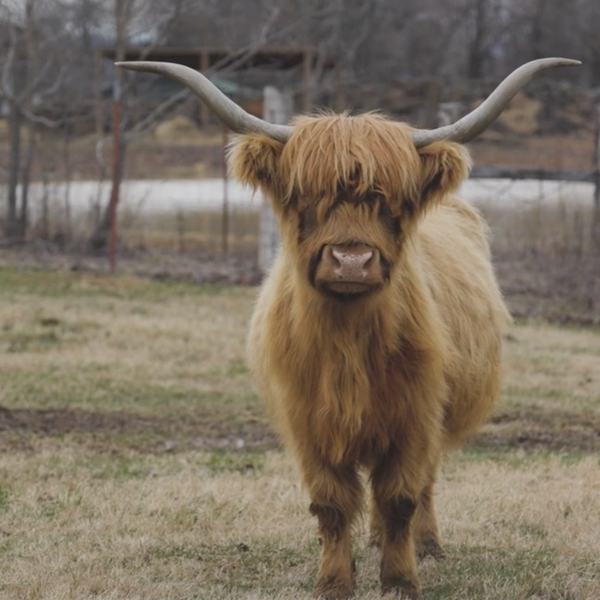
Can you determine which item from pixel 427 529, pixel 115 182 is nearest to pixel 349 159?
pixel 427 529

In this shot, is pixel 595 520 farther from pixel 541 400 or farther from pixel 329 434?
pixel 541 400

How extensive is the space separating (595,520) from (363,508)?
1.46m

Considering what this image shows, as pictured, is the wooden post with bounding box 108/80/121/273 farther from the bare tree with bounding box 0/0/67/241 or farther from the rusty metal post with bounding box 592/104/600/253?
the rusty metal post with bounding box 592/104/600/253

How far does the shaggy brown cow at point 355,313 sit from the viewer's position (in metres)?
4.12

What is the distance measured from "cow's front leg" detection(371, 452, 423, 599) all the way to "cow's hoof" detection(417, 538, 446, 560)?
524 millimetres

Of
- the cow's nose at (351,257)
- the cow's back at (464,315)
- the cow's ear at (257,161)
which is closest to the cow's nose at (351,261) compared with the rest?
the cow's nose at (351,257)

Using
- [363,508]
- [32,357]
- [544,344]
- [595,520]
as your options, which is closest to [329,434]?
[363,508]

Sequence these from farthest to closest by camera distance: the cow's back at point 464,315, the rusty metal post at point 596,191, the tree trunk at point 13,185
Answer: the tree trunk at point 13,185
the rusty metal post at point 596,191
the cow's back at point 464,315

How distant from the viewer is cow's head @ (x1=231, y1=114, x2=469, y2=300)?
4.02 m

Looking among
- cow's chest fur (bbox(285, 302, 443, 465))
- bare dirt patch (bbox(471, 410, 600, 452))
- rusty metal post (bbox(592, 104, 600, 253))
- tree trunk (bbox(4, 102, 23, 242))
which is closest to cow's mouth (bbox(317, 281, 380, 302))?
cow's chest fur (bbox(285, 302, 443, 465))

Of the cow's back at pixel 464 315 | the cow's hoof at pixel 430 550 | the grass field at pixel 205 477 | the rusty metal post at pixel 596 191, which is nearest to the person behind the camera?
the grass field at pixel 205 477

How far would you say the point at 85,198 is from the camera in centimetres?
1769

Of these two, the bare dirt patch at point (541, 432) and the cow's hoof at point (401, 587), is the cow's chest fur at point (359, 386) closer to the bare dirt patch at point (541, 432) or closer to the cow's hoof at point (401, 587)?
the cow's hoof at point (401, 587)

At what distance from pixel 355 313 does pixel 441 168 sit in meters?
0.64
